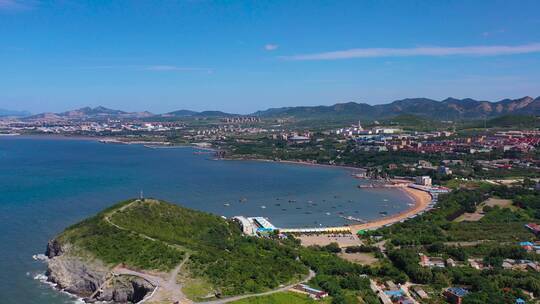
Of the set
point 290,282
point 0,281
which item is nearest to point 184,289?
point 290,282

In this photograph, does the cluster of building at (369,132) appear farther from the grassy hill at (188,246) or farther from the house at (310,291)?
the house at (310,291)

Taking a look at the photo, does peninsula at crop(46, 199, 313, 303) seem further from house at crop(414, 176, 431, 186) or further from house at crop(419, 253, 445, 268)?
house at crop(414, 176, 431, 186)

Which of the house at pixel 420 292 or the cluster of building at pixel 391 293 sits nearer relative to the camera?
the cluster of building at pixel 391 293

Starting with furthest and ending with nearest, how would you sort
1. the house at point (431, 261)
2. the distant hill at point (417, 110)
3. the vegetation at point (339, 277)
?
the distant hill at point (417, 110)
the house at point (431, 261)
the vegetation at point (339, 277)

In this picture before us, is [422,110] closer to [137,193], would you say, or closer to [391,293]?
[137,193]

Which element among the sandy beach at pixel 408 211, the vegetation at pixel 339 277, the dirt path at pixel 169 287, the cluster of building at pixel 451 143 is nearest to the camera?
the dirt path at pixel 169 287

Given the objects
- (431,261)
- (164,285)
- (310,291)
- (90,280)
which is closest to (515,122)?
(431,261)

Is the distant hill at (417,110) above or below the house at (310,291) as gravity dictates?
above

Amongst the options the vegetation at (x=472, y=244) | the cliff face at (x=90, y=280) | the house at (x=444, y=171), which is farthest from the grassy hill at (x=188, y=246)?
the house at (x=444, y=171)
